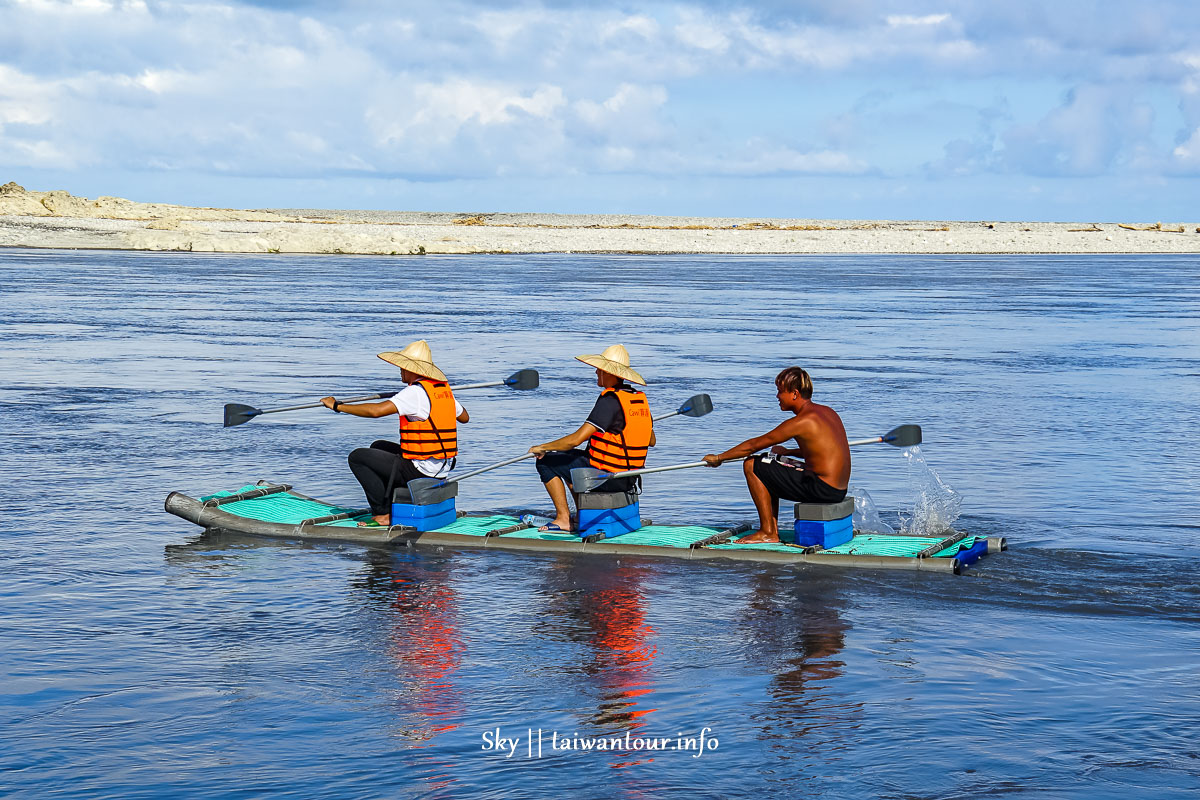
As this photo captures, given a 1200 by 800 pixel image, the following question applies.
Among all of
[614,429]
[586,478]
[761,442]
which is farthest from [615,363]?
[761,442]

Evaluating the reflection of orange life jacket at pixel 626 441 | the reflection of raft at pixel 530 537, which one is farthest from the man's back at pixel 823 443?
the reflection of orange life jacket at pixel 626 441

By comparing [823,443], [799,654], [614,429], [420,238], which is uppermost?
[420,238]

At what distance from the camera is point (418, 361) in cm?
1139

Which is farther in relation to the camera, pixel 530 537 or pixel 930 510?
pixel 930 510

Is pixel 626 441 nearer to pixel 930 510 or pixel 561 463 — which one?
pixel 561 463

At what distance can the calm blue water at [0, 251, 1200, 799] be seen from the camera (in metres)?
6.90

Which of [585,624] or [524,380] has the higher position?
[524,380]

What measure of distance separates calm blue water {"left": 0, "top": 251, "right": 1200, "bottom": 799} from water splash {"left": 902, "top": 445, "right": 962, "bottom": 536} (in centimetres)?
25

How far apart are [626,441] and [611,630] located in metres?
2.34

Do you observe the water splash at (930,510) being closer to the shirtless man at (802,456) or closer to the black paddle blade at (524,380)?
the shirtless man at (802,456)

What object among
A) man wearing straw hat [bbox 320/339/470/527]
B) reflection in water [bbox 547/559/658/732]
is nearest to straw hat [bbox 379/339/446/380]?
man wearing straw hat [bbox 320/339/470/527]

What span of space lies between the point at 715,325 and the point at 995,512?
21.9 meters

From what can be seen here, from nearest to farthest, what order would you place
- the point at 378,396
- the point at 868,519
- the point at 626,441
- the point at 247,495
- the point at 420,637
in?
the point at 420,637
the point at 626,441
the point at 247,495
the point at 868,519
the point at 378,396

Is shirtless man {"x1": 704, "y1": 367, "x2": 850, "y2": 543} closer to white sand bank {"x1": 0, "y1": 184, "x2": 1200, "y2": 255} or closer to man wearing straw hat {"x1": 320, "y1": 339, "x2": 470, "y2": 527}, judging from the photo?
man wearing straw hat {"x1": 320, "y1": 339, "x2": 470, "y2": 527}
